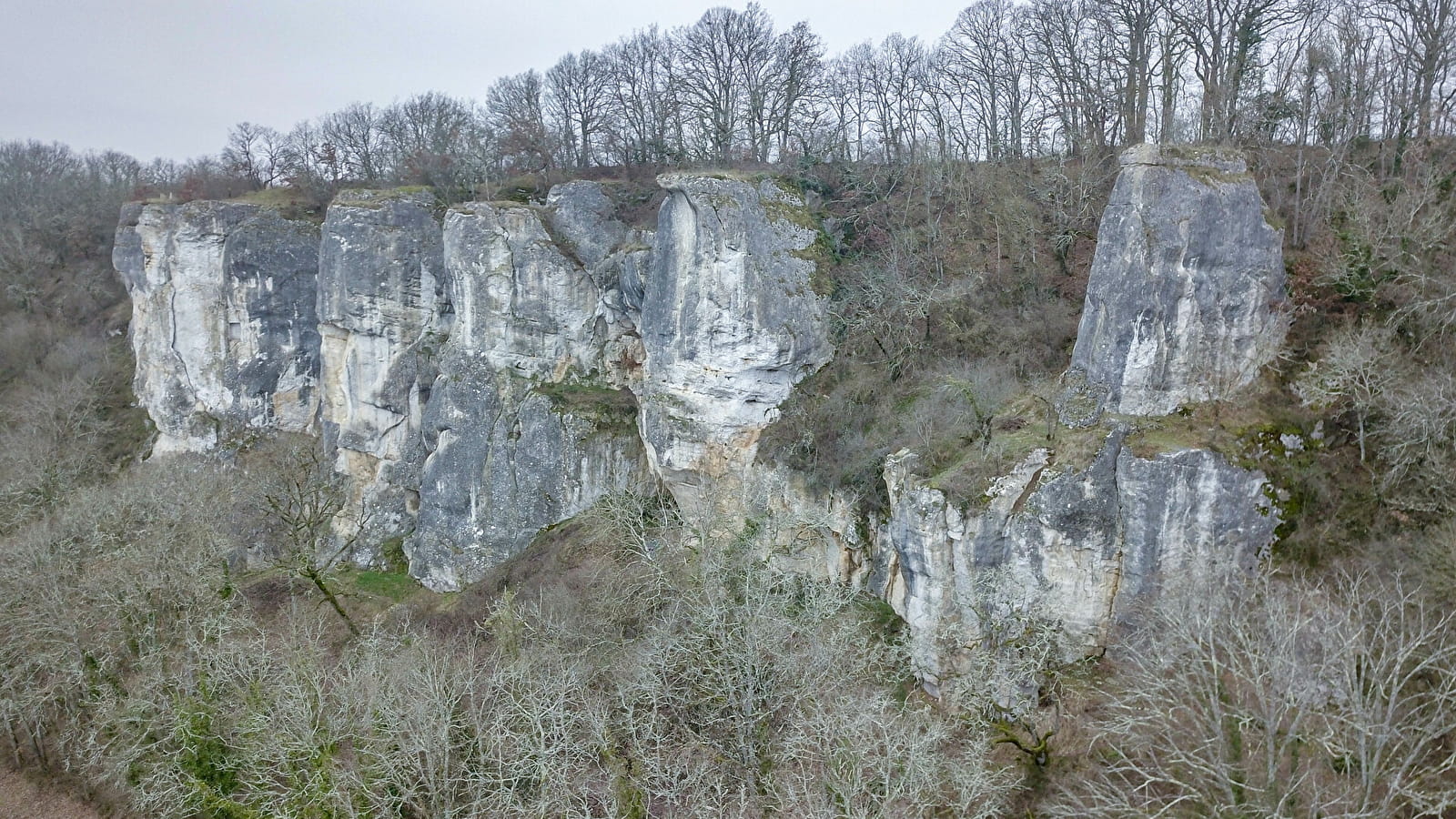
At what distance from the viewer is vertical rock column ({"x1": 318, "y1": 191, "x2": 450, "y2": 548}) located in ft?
86.3

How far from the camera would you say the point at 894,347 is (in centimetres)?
1952

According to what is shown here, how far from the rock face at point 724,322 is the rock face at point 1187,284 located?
7995 mm

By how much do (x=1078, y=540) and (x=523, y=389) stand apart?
16.3 meters

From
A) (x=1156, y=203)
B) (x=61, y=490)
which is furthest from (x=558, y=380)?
(x=1156, y=203)

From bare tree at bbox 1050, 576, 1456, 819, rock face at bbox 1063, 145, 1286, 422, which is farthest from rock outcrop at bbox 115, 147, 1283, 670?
bare tree at bbox 1050, 576, 1456, 819

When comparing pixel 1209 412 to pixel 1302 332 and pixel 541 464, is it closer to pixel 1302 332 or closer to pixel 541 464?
pixel 1302 332

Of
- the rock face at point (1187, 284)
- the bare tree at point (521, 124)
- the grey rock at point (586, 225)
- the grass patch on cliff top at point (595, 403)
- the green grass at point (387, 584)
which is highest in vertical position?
the bare tree at point (521, 124)

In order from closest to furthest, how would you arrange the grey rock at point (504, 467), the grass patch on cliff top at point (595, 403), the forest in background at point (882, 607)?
the forest in background at point (882, 607), the grey rock at point (504, 467), the grass patch on cliff top at point (595, 403)

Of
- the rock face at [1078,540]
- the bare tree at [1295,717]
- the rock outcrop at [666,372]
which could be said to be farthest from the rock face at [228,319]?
the bare tree at [1295,717]

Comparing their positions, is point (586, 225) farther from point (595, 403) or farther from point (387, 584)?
point (387, 584)

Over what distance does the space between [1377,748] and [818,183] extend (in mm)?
17945

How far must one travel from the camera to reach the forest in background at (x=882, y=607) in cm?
1027

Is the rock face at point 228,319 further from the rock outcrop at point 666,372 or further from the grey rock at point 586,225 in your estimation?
the grey rock at point 586,225

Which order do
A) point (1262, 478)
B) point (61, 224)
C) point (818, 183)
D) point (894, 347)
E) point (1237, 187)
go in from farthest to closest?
point (61, 224) < point (818, 183) < point (894, 347) < point (1237, 187) < point (1262, 478)
